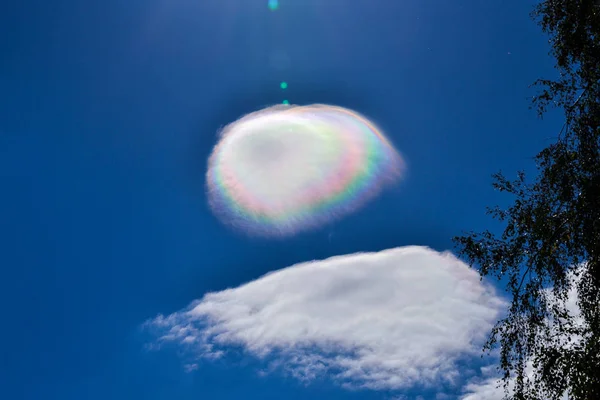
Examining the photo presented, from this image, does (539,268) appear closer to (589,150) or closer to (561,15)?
(589,150)

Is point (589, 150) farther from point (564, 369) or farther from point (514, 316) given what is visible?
point (564, 369)

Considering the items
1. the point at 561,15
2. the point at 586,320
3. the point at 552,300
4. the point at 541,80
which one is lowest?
the point at 586,320

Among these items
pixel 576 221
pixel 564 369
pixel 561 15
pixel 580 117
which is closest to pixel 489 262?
pixel 576 221

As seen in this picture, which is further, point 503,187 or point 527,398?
point 503,187

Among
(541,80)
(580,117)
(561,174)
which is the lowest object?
(561,174)

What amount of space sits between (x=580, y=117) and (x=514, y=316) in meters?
5.91

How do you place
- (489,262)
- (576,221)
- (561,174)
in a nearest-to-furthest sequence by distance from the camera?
(576,221) < (561,174) < (489,262)

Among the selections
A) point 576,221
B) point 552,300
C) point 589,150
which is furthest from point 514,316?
point 589,150

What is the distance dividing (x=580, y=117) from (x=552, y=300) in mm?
5194

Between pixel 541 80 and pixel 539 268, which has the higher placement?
pixel 541 80

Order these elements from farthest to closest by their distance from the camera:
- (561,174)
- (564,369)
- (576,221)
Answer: (561,174) → (576,221) → (564,369)

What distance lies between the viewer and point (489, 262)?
49.4 ft

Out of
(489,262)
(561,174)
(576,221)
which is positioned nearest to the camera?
(576,221)

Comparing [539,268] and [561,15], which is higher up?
[561,15]
